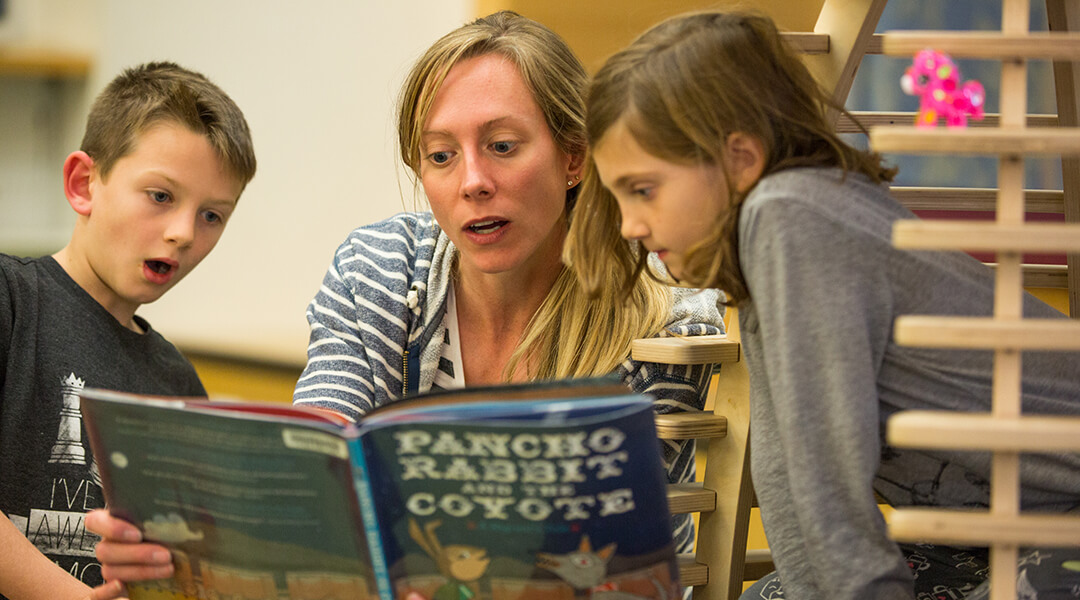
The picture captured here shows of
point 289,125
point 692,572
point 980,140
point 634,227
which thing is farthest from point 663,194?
point 289,125

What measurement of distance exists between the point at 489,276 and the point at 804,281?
2.22ft

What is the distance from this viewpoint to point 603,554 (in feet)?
2.55

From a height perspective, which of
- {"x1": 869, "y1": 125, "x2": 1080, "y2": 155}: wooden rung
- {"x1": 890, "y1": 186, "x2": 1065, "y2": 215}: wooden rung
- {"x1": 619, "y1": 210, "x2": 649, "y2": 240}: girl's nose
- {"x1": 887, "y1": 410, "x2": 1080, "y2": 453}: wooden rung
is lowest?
{"x1": 887, "y1": 410, "x2": 1080, "y2": 453}: wooden rung

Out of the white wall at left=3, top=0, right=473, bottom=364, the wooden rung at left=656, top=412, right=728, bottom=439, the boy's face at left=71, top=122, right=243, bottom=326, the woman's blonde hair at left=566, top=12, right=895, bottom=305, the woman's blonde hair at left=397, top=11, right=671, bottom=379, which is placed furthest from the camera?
the white wall at left=3, top=0, right=473, bottom=364

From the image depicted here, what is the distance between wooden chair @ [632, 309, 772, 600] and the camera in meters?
1.16

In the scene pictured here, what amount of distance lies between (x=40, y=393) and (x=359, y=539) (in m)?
0.76

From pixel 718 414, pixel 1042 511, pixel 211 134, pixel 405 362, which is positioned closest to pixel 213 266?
pixel 211 134

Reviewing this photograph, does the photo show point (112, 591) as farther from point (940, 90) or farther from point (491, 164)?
point (940, 90)

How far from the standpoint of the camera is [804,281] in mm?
759

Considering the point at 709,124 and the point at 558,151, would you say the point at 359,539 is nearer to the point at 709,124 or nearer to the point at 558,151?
the point at 709,124

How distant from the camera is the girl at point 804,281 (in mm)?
758

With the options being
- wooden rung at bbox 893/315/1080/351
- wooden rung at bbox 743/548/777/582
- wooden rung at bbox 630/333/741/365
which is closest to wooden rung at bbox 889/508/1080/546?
wooden rung at bbox 893/315/1080/351

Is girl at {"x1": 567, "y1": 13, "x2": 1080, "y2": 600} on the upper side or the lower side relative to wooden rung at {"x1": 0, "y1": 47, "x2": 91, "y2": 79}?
lower

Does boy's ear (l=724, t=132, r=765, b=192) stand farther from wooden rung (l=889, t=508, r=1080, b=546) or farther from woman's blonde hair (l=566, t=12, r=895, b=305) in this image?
wooden rung (l=889, t=508, r=1080, b=546)
